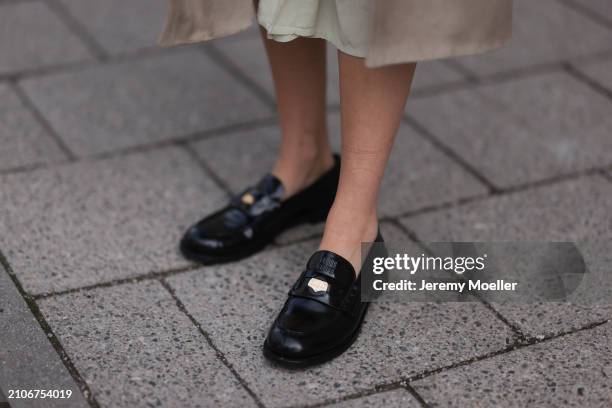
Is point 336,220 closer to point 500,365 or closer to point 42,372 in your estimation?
point 500,365

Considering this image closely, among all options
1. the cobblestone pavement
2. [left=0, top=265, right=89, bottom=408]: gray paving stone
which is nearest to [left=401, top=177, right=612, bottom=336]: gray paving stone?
the cobblestone pavement

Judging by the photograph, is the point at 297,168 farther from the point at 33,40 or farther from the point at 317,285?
the point at 33,40

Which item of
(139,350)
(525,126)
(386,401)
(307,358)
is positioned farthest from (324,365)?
(525,126)

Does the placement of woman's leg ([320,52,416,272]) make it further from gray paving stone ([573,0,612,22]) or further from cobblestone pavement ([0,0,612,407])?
gray paving stone ([573,0,612,22])

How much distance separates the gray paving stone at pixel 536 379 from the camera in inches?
73.1

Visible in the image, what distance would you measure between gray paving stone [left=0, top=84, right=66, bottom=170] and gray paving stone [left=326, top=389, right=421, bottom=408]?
1.29 metres

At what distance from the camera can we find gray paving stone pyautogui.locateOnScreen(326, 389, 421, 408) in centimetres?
184

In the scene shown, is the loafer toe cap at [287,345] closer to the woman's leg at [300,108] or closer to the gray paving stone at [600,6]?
the woman's leg at [300,108]

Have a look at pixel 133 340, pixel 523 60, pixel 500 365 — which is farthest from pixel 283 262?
pixel 523 60

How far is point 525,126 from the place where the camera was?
2922mm

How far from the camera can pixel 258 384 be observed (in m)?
1.89

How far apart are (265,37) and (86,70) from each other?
3.96 ft

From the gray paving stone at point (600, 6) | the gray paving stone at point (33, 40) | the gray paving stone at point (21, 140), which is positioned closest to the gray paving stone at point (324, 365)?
the gray paving stone at point (21, 140)

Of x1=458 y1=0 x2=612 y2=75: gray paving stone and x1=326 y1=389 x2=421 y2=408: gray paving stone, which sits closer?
x1=326 y1=389 x2=421 y2=408: gray paving stone
